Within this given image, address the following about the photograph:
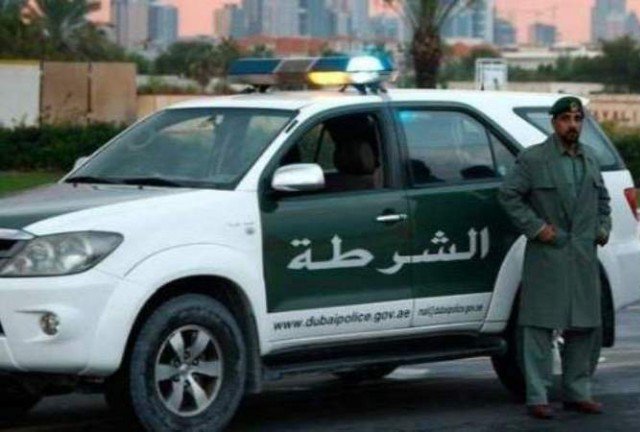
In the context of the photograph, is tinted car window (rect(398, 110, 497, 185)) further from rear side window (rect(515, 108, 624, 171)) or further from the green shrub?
the green shrub

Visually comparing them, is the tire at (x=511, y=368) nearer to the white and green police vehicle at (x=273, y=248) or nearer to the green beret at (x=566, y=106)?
the white and green police vehicle at (x=273, y=248)

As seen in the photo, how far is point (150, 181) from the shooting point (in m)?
9.58

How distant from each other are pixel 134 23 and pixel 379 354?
115 m

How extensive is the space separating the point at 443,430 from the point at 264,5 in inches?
3240

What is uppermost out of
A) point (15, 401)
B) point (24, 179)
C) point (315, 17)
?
point (315, 17)

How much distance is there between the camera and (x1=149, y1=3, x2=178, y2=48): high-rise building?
415ft

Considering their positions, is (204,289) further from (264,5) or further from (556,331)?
(264,5)

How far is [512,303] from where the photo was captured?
1030 centimetres

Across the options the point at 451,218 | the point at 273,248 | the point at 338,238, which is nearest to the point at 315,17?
the point at 451,218

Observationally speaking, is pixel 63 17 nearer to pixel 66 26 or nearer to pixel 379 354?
pixel 66 26

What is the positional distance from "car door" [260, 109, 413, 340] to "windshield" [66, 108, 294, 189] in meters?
0.18

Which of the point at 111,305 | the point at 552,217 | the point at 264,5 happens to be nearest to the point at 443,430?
the point at 552,217

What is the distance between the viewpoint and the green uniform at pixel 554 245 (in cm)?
988

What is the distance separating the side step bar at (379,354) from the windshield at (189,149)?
896mm
